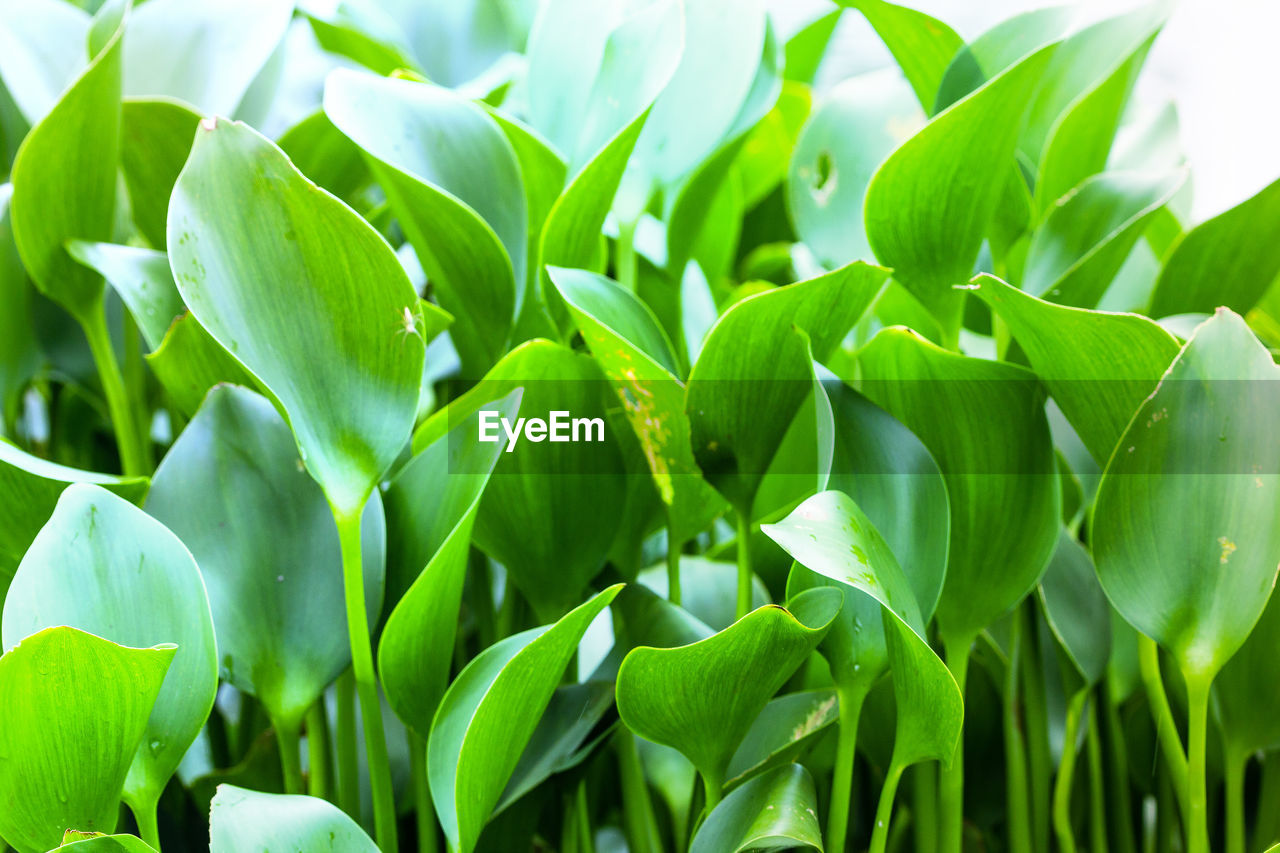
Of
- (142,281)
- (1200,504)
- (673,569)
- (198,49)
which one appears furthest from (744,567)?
(198,49)

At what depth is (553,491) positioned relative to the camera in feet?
1.10

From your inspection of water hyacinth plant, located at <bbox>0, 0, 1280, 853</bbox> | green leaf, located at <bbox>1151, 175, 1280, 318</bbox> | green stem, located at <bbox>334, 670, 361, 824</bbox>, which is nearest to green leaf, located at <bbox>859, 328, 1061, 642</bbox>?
water hyacinth plant, located at <bbox>0, 0, 1280, 853</bbox>

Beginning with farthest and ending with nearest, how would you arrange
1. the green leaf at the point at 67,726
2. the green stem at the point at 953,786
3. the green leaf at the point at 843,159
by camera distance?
the green leaf at the point at 843,159
the green stem at the point at 953,786
the green leaf at the point at 67,726

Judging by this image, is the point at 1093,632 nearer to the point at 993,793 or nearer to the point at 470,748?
the point at 993,793

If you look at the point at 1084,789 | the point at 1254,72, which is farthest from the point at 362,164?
the point at 1254,72

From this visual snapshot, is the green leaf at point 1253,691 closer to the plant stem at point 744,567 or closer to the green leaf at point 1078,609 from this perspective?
the green leaf at point 1078,609

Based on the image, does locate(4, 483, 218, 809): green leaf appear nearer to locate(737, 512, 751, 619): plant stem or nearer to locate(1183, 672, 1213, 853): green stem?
locate(737, 512, 751, 619): plant stem

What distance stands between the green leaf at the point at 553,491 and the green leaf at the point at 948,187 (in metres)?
0.11

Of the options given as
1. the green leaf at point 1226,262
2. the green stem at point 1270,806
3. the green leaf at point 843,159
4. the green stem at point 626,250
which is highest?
the green leaf at point 843,159

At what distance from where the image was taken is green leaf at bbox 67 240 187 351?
35cm

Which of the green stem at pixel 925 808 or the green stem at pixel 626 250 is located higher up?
the green stem at pixel 626 250

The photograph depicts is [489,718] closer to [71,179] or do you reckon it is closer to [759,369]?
[759,369]

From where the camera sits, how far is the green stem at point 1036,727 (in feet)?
1.34

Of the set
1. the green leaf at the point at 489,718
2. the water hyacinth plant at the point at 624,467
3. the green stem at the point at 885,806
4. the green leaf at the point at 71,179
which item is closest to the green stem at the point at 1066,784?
the water hyacinth plant at the point at 624,467
